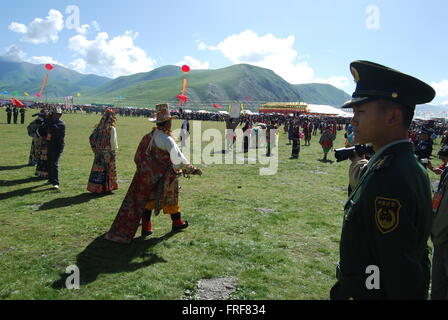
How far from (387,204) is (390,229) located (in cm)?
13

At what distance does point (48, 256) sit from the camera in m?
5.12

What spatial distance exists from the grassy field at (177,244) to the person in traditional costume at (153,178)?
1.31ft

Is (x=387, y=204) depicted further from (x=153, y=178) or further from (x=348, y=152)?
(x=153, y=178)

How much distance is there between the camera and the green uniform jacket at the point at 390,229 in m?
1.60

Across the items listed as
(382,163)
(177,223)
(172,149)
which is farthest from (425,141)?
(382,163)

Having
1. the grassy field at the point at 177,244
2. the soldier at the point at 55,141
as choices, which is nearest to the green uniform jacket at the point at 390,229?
the grassy field at the point at 177,244

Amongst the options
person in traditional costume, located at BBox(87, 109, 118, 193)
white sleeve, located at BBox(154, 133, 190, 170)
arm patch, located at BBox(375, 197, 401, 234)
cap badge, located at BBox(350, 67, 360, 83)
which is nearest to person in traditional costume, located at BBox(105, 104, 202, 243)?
white sleeve, located at BBox(154, 133, 190, 170)

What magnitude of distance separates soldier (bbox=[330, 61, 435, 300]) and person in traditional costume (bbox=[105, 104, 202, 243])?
12.8 feet

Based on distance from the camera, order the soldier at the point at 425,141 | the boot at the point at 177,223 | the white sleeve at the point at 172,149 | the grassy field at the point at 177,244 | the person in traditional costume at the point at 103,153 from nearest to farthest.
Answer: the grassy field at the point at 177,244 → the white sleeve at the point at 172,149 → the boot at the point at 177,223 → the person in traditional costume at the point at 103,153 → the soldier at the point at 425,141

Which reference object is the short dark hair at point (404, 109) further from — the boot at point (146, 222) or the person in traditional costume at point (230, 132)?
the person in traditional costume at point (230, 132)

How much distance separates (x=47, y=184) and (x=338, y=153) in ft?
29.6

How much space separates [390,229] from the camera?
63.9 inches
